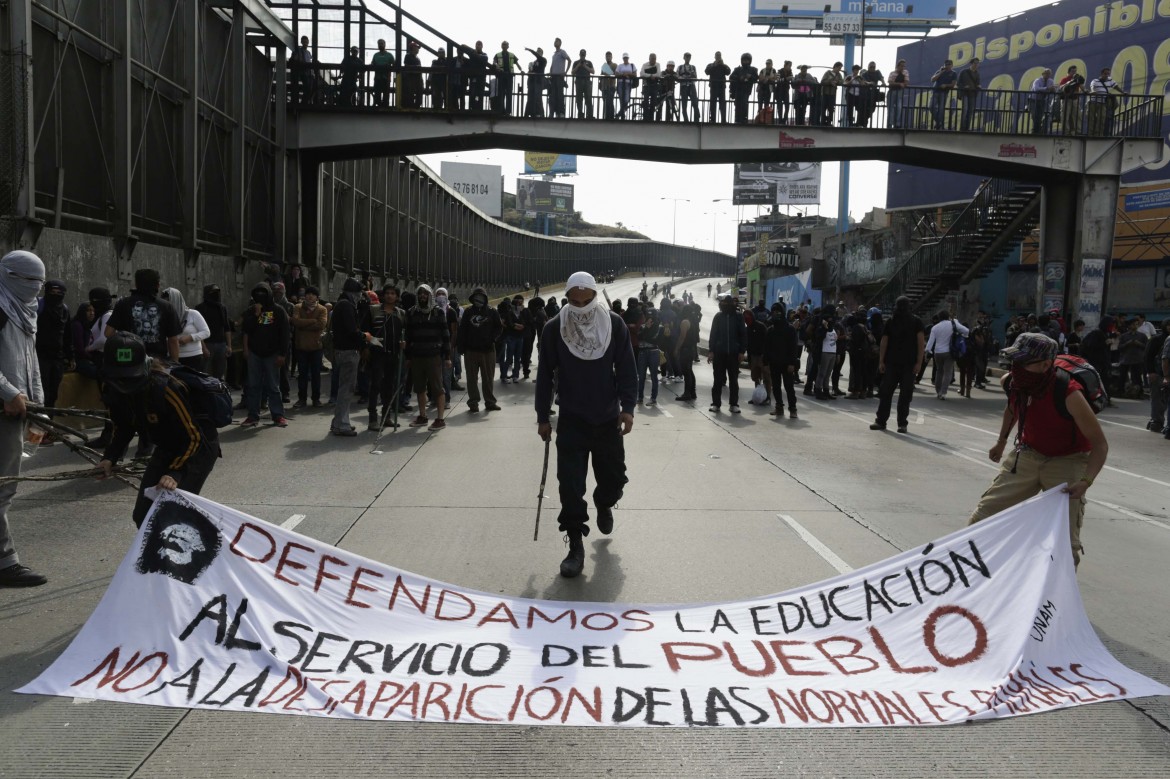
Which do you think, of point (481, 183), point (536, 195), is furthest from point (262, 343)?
point (536, 195)

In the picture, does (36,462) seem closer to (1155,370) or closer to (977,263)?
(1155,370)

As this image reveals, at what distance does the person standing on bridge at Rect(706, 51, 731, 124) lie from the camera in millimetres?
25953

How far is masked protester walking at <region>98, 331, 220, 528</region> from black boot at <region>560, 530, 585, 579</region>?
2150mm

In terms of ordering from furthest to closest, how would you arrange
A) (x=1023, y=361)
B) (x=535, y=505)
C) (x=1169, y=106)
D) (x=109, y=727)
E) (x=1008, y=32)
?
(x=1008, y=32) → (x=1169, y=106) → (x=535, y=505) → (x=1023, y=361) → (x=109, y=727)

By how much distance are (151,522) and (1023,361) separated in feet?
14.9

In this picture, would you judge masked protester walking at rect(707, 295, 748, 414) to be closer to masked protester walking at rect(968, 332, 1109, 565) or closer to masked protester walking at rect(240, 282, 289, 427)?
masked protester walking at rect(240, 282, 289, 427)

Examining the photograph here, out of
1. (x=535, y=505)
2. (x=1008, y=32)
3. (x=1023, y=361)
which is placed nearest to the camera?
(x=1023, y=361)

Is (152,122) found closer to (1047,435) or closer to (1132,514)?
(1132,514)

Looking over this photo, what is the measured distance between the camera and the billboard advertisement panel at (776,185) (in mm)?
79438

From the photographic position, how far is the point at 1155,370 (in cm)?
1548

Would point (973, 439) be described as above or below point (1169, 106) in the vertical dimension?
below

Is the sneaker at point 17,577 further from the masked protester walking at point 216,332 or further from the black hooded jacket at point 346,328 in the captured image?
the masked protester walking at point 216,332

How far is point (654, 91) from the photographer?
25.9m

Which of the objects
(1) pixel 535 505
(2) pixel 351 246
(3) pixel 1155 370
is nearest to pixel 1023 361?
(1) pixel 535 505
